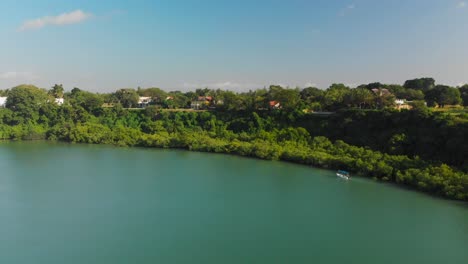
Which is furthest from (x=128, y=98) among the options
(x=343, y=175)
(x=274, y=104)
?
(x=343, y=175)

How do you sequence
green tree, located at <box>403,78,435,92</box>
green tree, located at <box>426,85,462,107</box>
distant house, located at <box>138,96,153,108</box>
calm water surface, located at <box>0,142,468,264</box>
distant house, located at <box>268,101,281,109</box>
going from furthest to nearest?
1. distant house, located at <box>138,96,153,108</box>
2. green tree, located at <box>403,78,435,92</box>
3. distant house, located at <box>268,101,281,109</box>
4. green tree, located at <box>426,85,462,107</box>
5. calm water surface, located at <box>0,142,468,264</box>

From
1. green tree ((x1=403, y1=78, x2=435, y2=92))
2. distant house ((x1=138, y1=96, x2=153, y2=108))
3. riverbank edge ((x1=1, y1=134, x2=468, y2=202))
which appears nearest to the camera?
→ riverbank edge ((x1=1, y1=134, x2=468, y2=202))

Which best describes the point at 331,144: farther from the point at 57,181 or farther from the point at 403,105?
the point at 57,181

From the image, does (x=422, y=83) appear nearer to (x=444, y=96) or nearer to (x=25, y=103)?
(x=444, y=96)

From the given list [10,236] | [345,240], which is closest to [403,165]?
[345,240]

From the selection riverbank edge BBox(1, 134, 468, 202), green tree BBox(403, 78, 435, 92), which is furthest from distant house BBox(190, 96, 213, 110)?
green tree BBox(403, 78, 435, 92)

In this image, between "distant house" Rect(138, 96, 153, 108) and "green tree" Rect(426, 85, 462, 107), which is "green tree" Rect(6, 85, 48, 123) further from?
"green tree" Rect(426, 85, 462, 107)

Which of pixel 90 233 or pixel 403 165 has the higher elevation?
pixel 403 165
